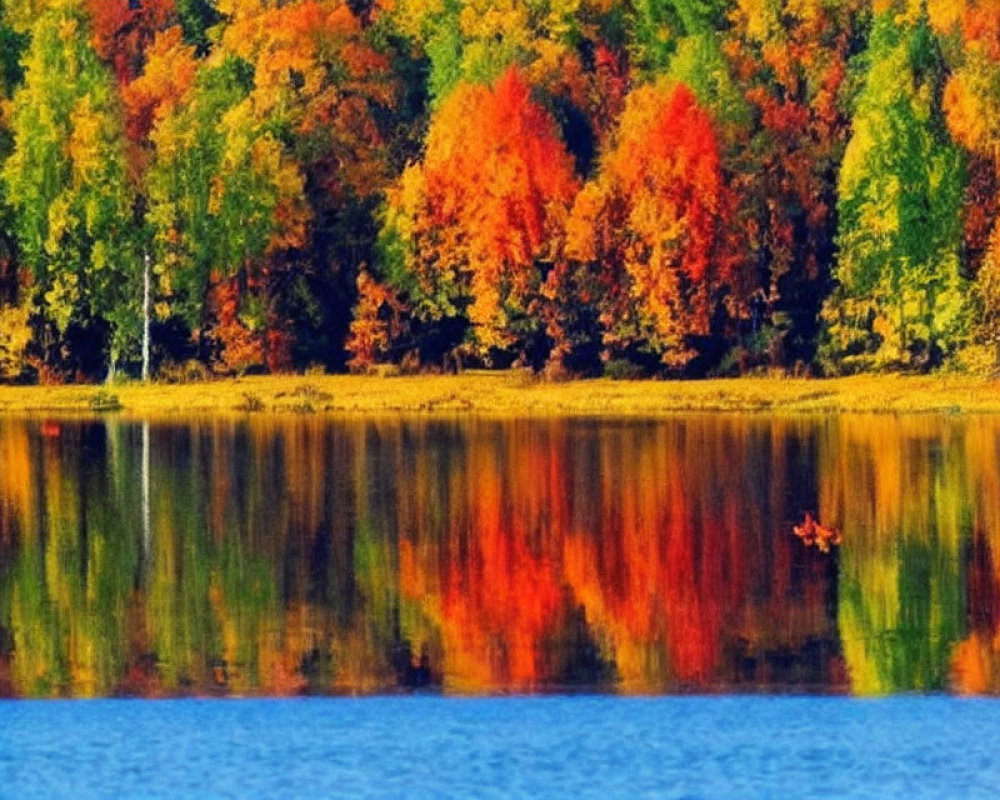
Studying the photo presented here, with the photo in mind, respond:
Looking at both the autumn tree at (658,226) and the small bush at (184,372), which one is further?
the autumn tree at (658,226)

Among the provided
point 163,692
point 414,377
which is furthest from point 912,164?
point 163,692

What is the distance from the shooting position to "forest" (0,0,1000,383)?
234 ft

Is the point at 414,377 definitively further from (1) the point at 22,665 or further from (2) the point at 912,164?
(1) the point at 22,665

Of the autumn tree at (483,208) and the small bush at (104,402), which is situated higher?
the autumn tree at (483,208)

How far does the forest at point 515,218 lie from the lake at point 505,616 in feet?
70.3

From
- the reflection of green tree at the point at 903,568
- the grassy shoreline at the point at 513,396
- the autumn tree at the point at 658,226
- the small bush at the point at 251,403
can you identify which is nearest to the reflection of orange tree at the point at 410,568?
the reflection of green tree at the point at 903,568

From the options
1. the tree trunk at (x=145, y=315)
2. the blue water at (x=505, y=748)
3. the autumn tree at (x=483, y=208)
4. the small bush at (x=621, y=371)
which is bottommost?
the blue water at (x=505, y=748)

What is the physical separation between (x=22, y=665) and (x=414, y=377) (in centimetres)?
4912

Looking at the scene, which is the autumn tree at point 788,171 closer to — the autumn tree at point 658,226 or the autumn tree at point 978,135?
the autumn tree at point 658,226

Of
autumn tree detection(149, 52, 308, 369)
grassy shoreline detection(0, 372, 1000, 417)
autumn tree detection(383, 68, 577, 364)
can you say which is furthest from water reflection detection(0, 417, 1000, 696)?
autumn tree detection(149, 52, 308, 369)

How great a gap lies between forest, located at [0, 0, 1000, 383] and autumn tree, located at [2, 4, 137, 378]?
84 mm

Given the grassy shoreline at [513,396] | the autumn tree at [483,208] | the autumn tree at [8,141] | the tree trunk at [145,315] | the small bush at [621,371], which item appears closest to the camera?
the grassy shoreline at [513,396]

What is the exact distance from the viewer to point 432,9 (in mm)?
82062

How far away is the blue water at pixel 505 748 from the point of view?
16.5m
